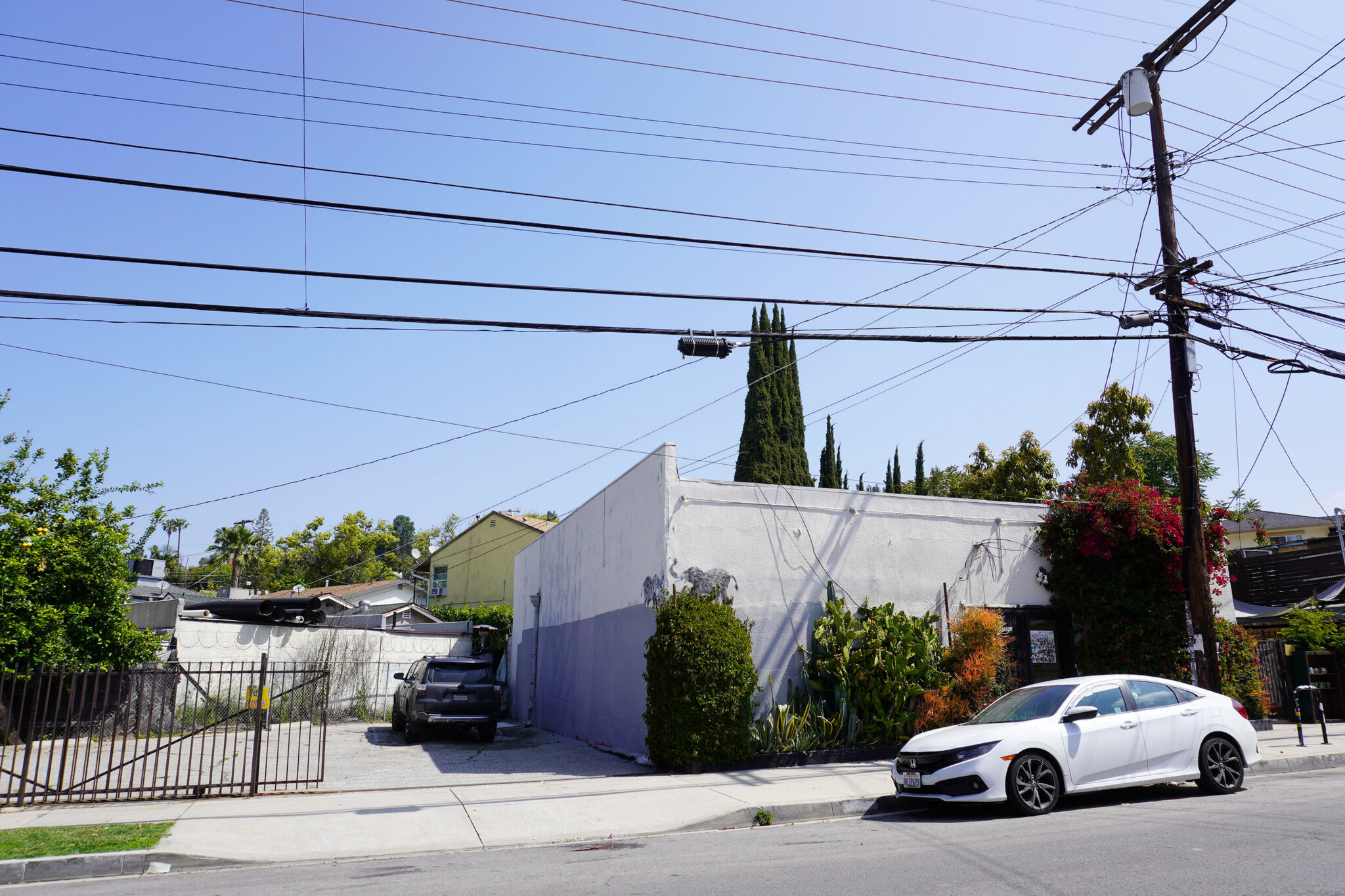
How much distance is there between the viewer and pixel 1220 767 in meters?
9.82

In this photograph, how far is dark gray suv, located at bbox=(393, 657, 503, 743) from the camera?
16.7m

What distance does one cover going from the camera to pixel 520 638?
25141mm

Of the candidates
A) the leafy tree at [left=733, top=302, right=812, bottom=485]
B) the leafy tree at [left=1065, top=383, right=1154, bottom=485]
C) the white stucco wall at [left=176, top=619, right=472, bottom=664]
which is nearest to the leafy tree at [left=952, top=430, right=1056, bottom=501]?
the leafy tree at [left=1065, top=383, right=1154, bottom=485]

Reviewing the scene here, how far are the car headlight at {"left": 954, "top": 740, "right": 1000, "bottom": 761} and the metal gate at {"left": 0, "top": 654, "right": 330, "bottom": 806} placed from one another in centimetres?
735

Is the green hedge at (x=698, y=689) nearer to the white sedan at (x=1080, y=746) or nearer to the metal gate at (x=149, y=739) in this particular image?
the white sedan at (x=1080, y=746)

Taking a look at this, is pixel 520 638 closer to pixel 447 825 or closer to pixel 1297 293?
pixel 447 825

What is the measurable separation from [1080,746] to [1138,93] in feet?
36.2

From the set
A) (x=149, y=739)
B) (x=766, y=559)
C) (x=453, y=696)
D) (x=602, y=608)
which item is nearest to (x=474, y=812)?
(x=149, y=739)

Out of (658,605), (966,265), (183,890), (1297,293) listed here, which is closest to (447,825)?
(183,890)

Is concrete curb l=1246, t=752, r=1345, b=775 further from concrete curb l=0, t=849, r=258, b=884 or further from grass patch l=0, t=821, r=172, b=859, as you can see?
grass patch l=0, t=821, r=172, b=859

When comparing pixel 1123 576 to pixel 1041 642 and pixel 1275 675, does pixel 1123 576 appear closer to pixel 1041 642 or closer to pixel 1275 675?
pixel 1041 642

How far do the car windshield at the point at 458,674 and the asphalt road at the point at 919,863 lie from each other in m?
8.28

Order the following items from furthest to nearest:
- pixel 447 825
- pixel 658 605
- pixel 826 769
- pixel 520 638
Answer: pixel 520 638 < pixel 658 605 < pixel 826 769 < pixel 447 825

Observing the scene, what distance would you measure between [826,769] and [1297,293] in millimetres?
10807
